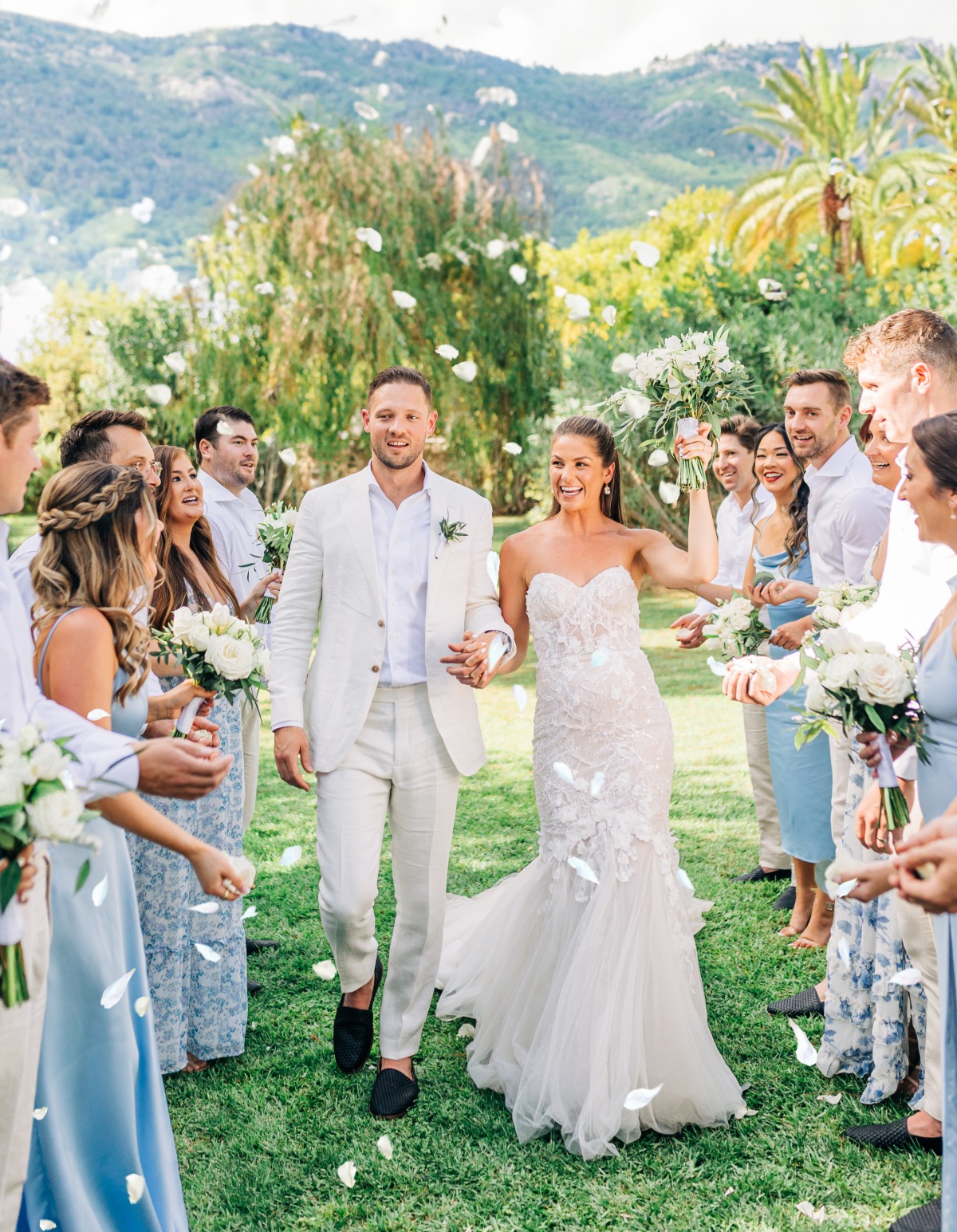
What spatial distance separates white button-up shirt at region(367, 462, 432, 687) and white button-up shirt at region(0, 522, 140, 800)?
5.72 feet

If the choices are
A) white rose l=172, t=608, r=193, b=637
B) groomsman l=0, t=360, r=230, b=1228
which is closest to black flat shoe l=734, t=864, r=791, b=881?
white rose l=172, t=608, r=193, b=637

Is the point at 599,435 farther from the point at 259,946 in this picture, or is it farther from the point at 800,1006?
the point at 259,946

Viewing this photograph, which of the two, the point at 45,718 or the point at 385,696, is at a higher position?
the point at 45,718

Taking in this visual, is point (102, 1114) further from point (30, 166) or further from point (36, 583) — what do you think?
point (30, 166)

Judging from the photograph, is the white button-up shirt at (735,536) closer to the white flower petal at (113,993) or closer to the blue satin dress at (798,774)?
the blue satin dress at (798,774)

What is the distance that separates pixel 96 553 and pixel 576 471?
7.26 ft

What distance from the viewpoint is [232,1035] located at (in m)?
4.32

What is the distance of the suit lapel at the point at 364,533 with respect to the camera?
162 inches

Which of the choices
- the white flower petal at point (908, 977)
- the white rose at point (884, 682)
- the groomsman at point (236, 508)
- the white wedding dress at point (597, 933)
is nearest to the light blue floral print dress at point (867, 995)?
the white flower petal at point (908, 977)

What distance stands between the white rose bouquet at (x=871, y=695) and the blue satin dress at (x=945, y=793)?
0.05m

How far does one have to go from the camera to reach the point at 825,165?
2628 centimetres

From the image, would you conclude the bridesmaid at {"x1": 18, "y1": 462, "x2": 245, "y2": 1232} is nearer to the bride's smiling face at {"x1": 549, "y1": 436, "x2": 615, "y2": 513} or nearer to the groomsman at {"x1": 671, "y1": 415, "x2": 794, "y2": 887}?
the bride's smiling face at {"x1": 549, "y1": 436, "x2": 615, "y2": 513}

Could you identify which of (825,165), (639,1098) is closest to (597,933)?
(639,1098)

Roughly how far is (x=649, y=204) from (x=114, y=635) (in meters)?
56.1
